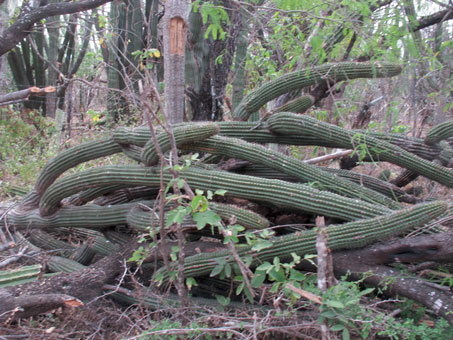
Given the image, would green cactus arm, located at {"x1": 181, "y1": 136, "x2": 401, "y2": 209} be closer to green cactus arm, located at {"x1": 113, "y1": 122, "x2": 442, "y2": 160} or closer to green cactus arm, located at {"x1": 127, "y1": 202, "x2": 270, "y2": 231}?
green cactus arm, located at {"x1": 113, "y1": 122, "x2": 442, "y2": 160}

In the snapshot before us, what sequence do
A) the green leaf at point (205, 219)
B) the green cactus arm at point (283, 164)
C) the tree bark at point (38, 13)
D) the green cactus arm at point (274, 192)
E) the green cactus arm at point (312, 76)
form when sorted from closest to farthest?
the green leaf at point (205, 219) → the green cactus arm at point (274, 192) → the green cactus arm at point (283, 164) → the green cactus arm at point (312, 76) → the tree bark at point (38, 13)

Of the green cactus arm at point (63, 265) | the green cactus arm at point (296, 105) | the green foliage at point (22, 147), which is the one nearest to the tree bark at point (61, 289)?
the green cactus arm at point (63, 265)

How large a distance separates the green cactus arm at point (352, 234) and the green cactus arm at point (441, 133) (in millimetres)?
991

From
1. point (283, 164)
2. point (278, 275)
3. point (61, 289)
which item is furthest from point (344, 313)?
point (61, 289)

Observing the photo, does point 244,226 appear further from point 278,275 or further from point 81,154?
point 81,154

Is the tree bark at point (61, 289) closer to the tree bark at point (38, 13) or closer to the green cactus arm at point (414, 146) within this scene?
the green cactus arm at point (414, 146)

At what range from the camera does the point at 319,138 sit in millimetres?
3381

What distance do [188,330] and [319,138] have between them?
1.87 metres

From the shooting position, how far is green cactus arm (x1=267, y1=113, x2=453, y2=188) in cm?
329

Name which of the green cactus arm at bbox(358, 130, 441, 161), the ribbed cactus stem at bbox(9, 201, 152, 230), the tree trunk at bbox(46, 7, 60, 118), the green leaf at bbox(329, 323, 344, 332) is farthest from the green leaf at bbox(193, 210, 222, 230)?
the tree trunk at bbox(46, 7, 60, 118)

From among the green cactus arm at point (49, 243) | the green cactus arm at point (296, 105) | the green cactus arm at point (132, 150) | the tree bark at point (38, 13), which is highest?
the tree bark at point (38, 13)

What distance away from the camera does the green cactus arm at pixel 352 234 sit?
2.59 m

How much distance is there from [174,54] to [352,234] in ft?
7.36

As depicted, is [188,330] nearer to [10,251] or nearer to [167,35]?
[10,251]
